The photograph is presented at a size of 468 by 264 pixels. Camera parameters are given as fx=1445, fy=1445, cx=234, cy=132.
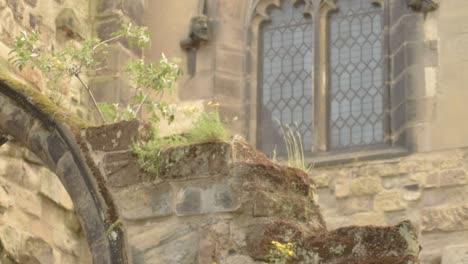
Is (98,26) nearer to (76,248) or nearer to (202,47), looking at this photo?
(202,47)

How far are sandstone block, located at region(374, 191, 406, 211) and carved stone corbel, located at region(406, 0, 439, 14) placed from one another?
5.85 feet

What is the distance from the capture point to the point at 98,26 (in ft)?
46.1

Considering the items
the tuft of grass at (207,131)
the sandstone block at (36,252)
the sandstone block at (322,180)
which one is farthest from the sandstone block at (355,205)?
the tuft of grass at (207,131)

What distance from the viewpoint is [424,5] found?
44.5ft

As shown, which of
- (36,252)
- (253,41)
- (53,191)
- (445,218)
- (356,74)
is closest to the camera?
(36,252)

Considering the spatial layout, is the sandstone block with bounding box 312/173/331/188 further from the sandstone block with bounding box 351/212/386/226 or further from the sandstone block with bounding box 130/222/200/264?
the sandstone block with bounding box 130/222/200/264

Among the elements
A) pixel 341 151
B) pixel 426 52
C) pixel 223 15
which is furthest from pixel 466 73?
pixel 223 15

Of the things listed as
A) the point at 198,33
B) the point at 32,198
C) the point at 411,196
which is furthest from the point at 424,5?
the point at 32,198

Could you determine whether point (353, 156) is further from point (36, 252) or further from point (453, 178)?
point (36, 252)

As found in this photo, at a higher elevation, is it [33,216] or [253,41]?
[253,41]

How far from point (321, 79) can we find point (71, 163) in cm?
641

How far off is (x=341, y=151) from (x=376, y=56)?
3.35 feet

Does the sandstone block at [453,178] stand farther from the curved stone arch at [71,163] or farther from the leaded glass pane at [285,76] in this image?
the curved stone arch at [71,163]

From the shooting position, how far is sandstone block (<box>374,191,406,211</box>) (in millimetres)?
13086
